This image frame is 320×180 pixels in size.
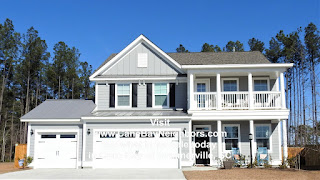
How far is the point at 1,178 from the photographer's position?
43.7 feet

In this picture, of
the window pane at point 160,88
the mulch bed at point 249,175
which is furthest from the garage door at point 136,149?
the mulch bed at point 249,175

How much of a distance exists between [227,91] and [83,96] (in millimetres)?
25432

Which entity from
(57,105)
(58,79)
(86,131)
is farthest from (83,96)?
(86,131)

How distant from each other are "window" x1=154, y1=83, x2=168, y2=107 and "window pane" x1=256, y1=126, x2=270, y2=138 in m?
5.38

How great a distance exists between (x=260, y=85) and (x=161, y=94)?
5.81 metres

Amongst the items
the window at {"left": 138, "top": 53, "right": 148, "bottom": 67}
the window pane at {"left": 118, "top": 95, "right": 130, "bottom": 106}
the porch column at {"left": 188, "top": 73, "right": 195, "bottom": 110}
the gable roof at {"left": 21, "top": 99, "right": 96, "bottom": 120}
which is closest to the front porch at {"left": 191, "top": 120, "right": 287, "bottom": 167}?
the porch column at {"left": 188, "top": 73, "right": 195, "bottom": 110}

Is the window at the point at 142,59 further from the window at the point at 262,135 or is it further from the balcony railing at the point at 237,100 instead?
the window at the point at 262,135

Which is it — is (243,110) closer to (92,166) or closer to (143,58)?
(143,58)

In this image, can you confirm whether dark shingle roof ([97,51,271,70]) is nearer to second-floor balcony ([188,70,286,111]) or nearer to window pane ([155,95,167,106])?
second-floor balcony ([188,70,286,111])

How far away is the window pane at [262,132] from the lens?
59.0ft

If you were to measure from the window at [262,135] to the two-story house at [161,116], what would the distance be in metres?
0.05

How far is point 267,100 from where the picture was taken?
705 inches

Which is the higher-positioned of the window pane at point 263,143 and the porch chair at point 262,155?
the window pane at point 263,143

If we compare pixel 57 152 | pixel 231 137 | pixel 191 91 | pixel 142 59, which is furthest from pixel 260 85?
pixel 57 152
